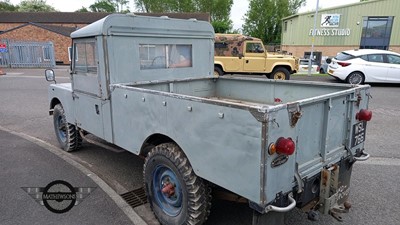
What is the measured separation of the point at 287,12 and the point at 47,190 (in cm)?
5926

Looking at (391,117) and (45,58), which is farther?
(45,58)

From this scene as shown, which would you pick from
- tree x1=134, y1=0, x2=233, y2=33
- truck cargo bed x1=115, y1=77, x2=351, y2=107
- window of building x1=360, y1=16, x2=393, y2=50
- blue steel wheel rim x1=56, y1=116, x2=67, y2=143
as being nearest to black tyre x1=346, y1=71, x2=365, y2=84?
truck cargo bed x1=115, y1=77, x2=351, y2=107

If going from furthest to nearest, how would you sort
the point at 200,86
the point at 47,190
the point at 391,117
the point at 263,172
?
the point at 391,117
the point at 200,86
the point at 47,190
the point at 263,172

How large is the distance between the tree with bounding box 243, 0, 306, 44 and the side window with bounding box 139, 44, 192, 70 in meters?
54.1

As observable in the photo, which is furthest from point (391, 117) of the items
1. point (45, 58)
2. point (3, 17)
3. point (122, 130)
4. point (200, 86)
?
point (3, 17)

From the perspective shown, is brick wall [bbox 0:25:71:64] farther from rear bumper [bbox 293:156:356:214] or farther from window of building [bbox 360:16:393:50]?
rear bumper [bbox 293:156:356:214]

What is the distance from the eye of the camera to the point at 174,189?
3.27 metres

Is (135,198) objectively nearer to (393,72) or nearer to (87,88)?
(87,88)

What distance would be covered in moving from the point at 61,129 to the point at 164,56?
275cm

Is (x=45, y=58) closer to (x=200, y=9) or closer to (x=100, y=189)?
(x=100, y=189)

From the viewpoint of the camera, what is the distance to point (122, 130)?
382 cm

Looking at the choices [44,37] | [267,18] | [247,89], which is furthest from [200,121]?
[267,18]

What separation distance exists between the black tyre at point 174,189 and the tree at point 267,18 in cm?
5614

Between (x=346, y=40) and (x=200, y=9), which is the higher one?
(x=200, y=9)
